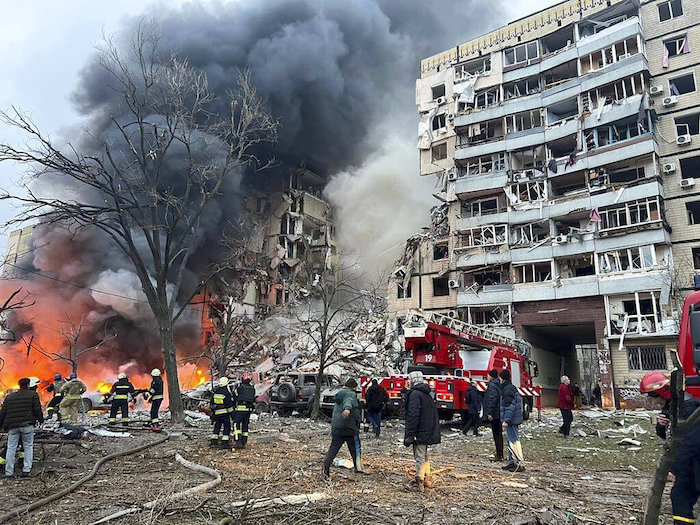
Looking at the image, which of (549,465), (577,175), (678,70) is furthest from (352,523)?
(678,70)

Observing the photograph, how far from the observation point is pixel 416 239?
112 ft

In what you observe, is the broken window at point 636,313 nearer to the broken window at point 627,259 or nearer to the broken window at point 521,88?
the broken window at point 627,259

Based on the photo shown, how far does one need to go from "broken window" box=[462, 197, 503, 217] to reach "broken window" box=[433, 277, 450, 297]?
15.4ft

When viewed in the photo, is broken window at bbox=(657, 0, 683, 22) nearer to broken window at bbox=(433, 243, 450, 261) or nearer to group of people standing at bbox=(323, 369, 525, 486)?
broken window at bbox=(433, 243, 450, 261)

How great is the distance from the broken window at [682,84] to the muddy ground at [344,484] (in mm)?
23105

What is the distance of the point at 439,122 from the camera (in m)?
35.4

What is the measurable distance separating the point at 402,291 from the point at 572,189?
12.8 m

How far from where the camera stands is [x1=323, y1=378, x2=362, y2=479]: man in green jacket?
6.90 meters

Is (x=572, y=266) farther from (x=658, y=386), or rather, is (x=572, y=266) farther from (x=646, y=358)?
(x=658, y=386)

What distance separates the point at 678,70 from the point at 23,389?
32103 mm

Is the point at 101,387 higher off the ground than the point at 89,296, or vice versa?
the point at 89,296

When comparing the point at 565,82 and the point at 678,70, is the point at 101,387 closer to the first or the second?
the point at 565,82

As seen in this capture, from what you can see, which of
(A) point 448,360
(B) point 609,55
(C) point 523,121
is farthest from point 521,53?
(A) point 448,360

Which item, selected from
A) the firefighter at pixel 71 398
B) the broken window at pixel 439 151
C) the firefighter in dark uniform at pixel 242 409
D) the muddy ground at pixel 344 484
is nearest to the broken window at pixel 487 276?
the broken window at pixel 439 151
